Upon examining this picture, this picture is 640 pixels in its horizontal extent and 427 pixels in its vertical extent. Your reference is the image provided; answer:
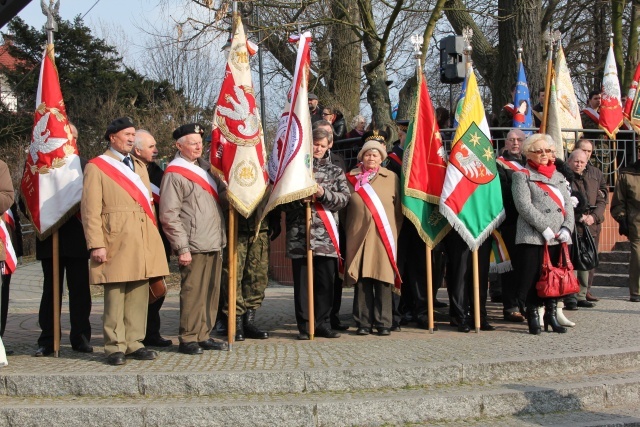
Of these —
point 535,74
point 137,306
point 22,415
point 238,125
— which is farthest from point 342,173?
point 535,74

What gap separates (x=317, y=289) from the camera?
8.27m

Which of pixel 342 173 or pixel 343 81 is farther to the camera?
pixel 343 81

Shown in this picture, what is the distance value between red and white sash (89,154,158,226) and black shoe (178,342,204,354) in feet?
3.76

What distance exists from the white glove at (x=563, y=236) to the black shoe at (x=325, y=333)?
2.35 meters

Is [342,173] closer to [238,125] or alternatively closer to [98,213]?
[238,125]

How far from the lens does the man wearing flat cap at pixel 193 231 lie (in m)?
7.37

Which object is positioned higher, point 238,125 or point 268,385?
point 238,125

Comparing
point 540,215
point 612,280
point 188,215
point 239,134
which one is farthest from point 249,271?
point 612,280

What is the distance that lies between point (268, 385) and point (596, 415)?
2.48m

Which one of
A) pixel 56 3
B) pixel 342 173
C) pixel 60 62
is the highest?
pixel 60 62

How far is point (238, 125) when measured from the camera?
25.6 feet

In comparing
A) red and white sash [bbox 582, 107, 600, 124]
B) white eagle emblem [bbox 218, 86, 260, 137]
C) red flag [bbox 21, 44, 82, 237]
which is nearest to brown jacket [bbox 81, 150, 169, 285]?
red flag [bbox 21, 44, 82, 237]

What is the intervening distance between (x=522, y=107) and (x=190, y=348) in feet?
28.2

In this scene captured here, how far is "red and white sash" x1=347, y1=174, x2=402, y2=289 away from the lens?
832 cm
